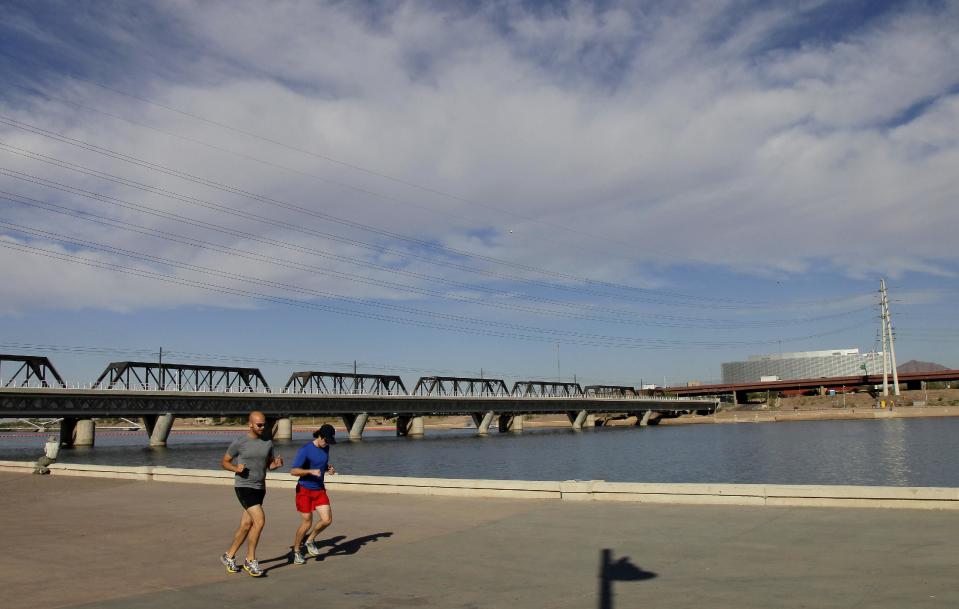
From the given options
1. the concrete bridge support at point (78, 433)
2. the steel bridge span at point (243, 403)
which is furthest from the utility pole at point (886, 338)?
the concrete bridge support at point (78, 433)

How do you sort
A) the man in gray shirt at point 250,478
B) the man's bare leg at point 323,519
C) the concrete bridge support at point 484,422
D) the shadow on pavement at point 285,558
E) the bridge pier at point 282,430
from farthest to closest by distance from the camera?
1. the concrete bridge support at point 484,422
2. the bridge pier at point 282,430
3. the man's bare leg at point 323,519
4. the shadow on pavement at point 285,558
5. the man in gray shirt at point 250,478

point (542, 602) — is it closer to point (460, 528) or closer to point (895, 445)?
point (460, 528)

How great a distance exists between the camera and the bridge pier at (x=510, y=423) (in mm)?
172750

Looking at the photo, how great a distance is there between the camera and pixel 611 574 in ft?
34.7

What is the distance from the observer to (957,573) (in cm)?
950

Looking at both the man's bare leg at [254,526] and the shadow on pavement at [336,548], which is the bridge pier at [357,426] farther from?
the man's bare leg at [254,526]

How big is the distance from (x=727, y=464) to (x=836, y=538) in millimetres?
47179

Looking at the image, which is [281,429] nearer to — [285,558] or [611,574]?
[285,558]

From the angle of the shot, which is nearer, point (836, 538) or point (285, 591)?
point (285, 591)

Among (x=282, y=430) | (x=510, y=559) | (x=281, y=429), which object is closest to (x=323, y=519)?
(x=510, y=559)

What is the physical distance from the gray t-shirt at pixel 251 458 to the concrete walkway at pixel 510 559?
1388 mm

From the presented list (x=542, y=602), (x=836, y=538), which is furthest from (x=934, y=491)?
(x=542, y=602)

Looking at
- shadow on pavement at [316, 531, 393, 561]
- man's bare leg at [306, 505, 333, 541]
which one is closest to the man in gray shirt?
man's bare leg at [306, 505, 333, 541]

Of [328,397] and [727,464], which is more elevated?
[328,397]
